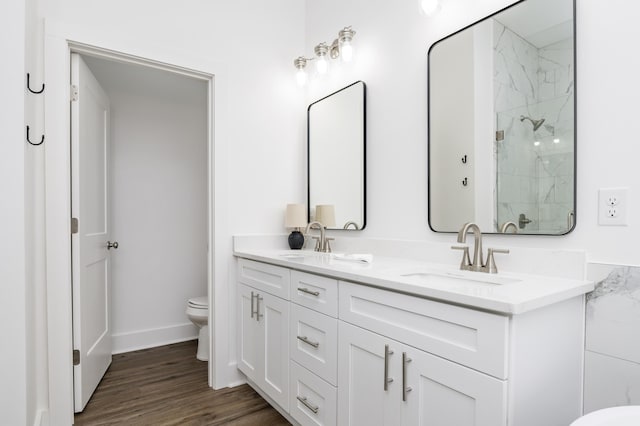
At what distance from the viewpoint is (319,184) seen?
2547 millimetres

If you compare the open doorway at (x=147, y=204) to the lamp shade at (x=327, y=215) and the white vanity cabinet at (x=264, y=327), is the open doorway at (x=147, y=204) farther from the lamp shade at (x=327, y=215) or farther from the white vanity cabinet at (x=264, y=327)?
the lamp shade at (x=327, y=215)

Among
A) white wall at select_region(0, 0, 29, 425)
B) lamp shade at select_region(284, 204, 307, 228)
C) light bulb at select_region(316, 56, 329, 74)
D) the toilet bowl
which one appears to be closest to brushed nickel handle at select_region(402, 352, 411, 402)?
the toilet bowl

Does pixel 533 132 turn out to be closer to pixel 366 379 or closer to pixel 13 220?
pixel 366 379

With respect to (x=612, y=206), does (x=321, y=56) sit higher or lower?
higher

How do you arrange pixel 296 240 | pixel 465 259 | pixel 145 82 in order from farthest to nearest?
pixel 145 82
pixel 296 240
pixel 465 259

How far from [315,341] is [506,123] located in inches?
47.5

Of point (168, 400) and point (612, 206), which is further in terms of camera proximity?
point (168, 400)

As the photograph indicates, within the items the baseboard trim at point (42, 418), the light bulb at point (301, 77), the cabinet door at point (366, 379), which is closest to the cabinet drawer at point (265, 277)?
the cabinet door at point (366, 379)

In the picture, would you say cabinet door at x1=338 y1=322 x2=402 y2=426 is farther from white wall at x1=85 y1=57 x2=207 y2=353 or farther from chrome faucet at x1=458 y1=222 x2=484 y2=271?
white wall at x1=85 y1=57 x2=207 y2=353

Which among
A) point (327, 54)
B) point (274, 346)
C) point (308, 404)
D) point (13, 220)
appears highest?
point (327, 54)

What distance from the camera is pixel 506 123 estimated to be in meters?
1.49

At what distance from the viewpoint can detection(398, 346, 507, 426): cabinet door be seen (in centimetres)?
94

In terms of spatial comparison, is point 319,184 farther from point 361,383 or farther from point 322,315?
point 361,383

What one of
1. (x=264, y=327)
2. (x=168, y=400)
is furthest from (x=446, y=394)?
(x=168, y=400)
